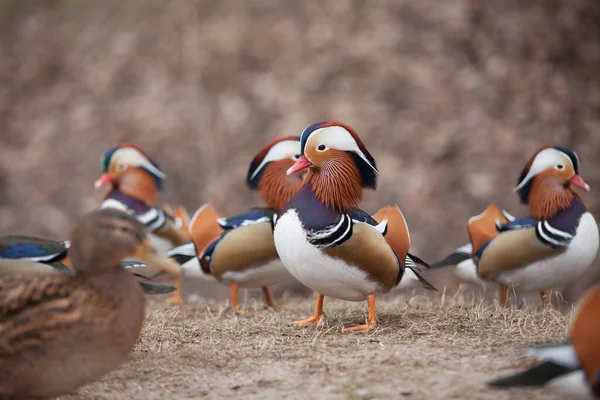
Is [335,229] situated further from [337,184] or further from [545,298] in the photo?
[545,298]

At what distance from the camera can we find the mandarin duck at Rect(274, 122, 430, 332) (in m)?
3.83

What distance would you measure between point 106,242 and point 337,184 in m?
1.42

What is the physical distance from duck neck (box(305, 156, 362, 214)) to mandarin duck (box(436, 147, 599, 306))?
4.28 ft

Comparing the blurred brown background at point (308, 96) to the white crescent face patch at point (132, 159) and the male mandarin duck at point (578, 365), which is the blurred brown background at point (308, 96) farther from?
the male mandarin duck at point (578, 365)

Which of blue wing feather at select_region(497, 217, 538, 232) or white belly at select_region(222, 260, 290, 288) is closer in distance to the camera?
blue wing feather at select_region(497, 217, 538, 232)

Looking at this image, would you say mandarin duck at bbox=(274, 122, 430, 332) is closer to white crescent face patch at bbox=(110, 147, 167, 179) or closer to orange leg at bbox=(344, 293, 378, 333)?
orange leg at bbox=(344, 293, 378, 333)

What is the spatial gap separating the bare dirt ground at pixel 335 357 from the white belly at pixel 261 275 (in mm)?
455

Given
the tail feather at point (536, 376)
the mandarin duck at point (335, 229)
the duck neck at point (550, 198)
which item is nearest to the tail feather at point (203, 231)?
the mandarin duck at point (335, 229)

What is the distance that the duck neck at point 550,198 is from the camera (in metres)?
4.70

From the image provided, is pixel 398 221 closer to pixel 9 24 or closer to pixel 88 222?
pixel 88 222

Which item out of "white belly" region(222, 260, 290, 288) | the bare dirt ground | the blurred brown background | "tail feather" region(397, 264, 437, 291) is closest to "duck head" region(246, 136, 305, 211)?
"white belly" region(222, 260, 290, 288)

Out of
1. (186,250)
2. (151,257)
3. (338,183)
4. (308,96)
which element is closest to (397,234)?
(338,183)

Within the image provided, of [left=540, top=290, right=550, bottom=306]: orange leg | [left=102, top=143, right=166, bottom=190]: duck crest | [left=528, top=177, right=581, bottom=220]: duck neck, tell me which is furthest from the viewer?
[left=102, top=143, right=166, bottom=190]: duck crest

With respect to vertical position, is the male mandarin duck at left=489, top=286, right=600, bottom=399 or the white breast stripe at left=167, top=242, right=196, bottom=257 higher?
the white breast stripe at left=167, top=242, right=196, bottom=257
